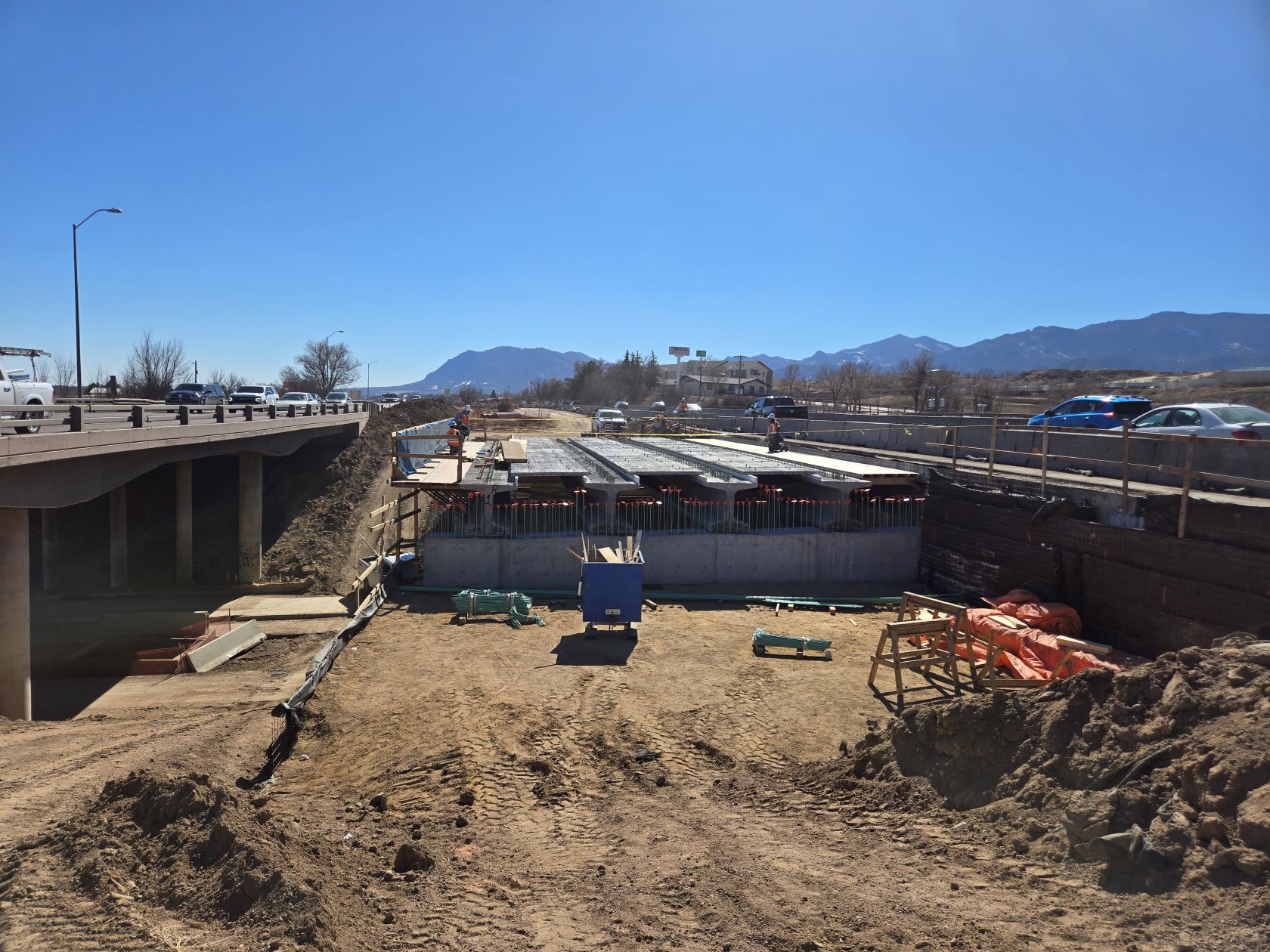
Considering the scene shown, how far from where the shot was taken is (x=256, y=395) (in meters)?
45.6

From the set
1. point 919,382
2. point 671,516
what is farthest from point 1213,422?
point 919,382

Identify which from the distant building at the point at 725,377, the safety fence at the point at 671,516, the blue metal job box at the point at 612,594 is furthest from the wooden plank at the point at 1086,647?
the distant building at the point at 725,377

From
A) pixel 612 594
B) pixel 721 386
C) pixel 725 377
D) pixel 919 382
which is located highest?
pixel 725 377

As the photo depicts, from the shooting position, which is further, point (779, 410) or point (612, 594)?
point (779, 410)

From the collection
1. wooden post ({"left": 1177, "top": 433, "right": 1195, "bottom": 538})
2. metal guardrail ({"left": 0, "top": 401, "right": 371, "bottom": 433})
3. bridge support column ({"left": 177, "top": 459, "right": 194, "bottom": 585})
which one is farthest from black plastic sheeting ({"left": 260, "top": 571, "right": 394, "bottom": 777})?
bridge support column ({"left": 177, "top": 459, "right": 194, "bottom": 585})

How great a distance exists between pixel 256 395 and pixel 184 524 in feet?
60.1

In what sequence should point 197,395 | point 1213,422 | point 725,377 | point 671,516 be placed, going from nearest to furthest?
1. point 1213,422
2. point 671,516
3. point 197,395
4. point 725,377

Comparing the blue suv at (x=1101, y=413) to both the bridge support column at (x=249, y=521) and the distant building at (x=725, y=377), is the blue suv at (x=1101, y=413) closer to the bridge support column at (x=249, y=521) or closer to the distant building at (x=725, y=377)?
the bridge support column at (x=249, y=521)

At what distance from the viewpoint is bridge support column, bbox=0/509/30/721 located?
Answer: 45.4 ft

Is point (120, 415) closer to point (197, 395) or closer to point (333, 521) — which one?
point (333, 521)

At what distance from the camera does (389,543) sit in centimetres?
3133

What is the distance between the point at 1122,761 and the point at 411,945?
6.30 metres

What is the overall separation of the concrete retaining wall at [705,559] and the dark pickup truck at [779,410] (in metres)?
20.1

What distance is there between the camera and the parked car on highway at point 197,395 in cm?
4022
